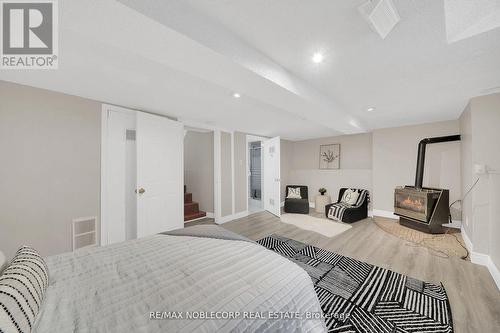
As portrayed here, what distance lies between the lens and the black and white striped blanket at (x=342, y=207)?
426 centimetres

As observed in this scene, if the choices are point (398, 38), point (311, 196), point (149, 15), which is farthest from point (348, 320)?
point (311, 196)

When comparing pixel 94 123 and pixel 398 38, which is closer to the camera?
pixel 398 38

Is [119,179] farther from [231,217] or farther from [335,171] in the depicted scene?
[335,171]

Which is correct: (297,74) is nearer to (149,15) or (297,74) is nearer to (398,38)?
(398,38)

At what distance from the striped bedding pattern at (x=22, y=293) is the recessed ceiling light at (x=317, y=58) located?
87.1 inches

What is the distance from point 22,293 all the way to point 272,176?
4411 mm

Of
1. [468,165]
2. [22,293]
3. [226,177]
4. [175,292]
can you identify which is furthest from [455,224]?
[22,293]

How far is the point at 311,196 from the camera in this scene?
594 centimetres

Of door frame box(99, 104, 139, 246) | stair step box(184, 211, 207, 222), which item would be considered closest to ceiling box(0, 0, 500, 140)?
door frame box(99, 104, 139, 246)

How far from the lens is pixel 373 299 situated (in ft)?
5.77

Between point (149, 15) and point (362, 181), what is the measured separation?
17.9 feet

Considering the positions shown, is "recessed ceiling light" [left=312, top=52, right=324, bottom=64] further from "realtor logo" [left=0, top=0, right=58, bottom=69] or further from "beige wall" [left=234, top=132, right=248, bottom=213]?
"beige wall" [left=234, top=132, right=248, bottom=213]

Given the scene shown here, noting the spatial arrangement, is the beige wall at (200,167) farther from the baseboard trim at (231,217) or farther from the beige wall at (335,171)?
the beige wall at (335,171)

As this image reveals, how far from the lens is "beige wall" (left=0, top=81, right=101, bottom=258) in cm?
200
